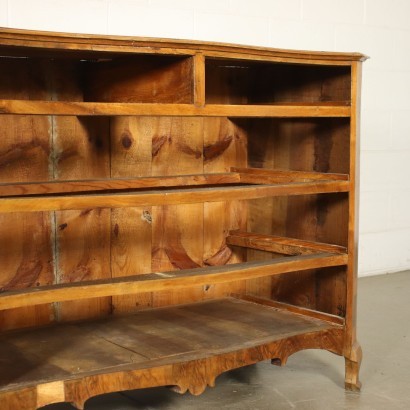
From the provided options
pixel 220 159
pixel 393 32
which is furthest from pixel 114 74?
pixel 393 32

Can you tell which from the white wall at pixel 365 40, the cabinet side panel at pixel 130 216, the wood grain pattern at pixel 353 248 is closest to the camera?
the wood grain pattern at pixel 353 248

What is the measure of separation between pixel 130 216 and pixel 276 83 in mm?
778

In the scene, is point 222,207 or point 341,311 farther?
point 222,207

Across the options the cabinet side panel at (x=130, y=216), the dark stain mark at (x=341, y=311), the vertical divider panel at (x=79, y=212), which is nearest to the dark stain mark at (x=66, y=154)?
the vertical divider panel at (x=79, y=212)

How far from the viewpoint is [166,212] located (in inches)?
116

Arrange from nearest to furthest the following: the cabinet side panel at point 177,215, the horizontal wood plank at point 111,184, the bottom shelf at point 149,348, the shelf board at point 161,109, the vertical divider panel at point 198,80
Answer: the shelf board at point 161,109
the bottom shelf at point 149,348
the vertical divider panel at point 198,80
the horizontal wood plank at point 111,184
the cabinet side panel at point 177,215

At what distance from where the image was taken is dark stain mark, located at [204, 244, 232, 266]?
309 centimetres

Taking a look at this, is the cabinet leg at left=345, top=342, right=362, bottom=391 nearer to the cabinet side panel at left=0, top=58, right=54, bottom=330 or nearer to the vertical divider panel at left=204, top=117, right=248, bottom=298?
the vertical divider panel at left=204, top=117, right=248, bottom=298

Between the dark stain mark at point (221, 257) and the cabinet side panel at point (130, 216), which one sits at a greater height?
the cabinet side panel at point (130, 216)

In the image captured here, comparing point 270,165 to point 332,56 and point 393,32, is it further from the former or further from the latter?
point 393,32

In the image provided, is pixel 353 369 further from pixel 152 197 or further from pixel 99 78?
pixel 99 78

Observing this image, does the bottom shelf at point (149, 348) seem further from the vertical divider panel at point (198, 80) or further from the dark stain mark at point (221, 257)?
the vertical divider panel at point (198, 80)

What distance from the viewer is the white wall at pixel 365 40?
376 cm

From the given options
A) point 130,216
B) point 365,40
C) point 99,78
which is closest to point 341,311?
point 130,216
